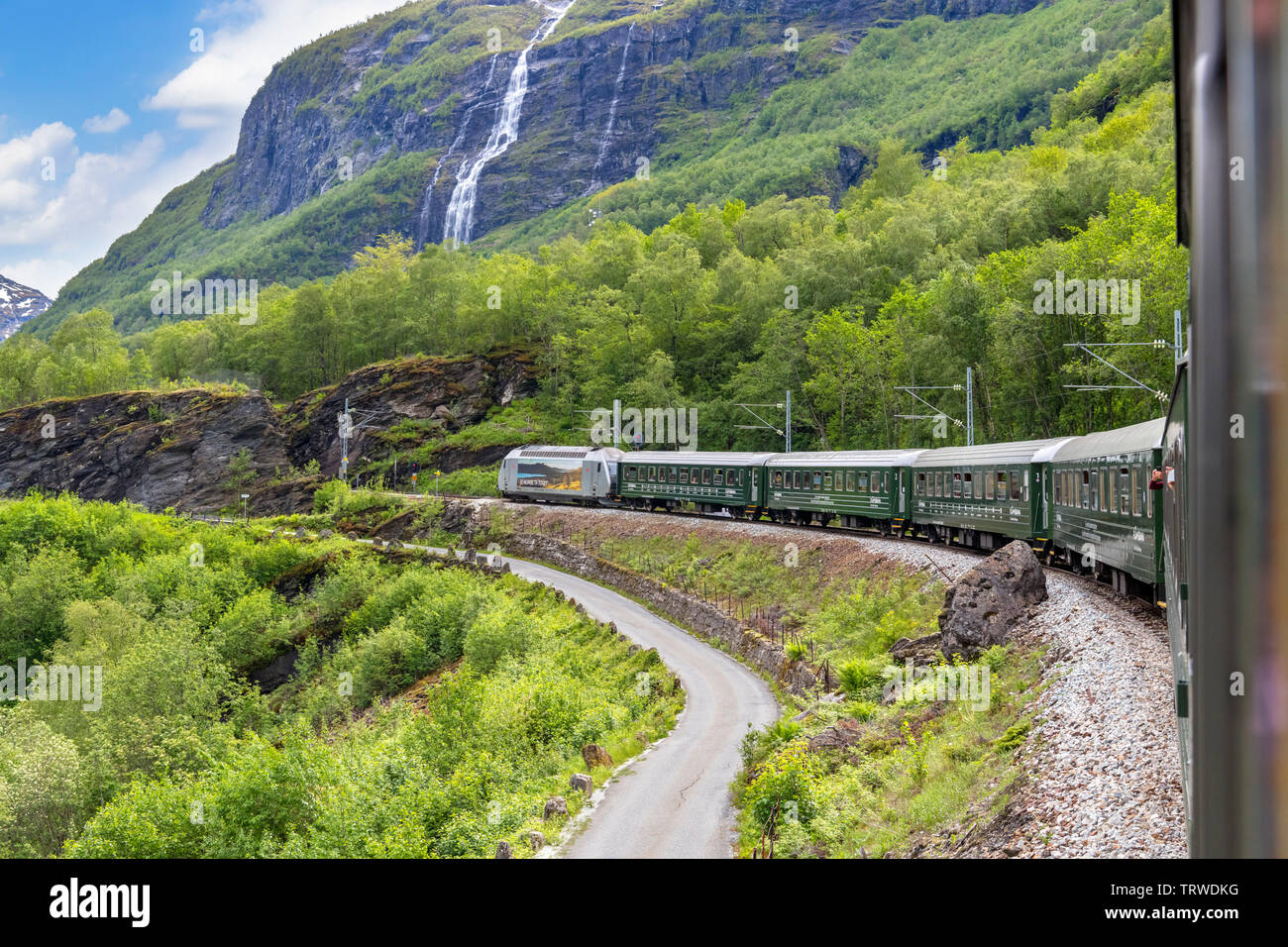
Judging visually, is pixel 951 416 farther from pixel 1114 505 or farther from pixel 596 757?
pixel 596 757

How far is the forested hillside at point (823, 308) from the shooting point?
162 ft

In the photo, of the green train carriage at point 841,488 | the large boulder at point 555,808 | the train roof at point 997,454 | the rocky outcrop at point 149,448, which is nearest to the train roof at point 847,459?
the green train carriage at point 841,488

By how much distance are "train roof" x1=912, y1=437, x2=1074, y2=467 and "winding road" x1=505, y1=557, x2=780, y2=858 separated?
9.67m

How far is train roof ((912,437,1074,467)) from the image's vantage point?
1085 inches

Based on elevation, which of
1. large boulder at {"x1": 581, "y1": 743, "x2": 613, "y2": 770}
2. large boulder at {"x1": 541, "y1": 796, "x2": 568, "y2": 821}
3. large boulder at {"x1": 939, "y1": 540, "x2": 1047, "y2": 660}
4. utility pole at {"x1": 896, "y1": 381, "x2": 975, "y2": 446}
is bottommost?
large boulder at {"x1": 581, "y1": 743, "x2": 613, "y2": 770}

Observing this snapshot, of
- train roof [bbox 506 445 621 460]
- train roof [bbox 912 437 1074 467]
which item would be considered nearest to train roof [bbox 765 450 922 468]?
train roof [bbox 912 437 1074 467]

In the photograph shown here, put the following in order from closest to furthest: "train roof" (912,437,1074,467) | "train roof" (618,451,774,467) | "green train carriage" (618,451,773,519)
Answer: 1. "train roof" (912,437,1074,467)
2. "green train carriage" (618,451,773,519)
3. "train roof" (618,451,774,467)

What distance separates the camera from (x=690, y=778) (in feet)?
65.0

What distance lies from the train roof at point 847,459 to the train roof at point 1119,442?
1282cm

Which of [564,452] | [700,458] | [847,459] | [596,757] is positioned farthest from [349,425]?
[596,757]

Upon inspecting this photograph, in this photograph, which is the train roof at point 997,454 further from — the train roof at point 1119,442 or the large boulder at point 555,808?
the large boulder at point 555,808

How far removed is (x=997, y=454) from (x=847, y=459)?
1223 cm

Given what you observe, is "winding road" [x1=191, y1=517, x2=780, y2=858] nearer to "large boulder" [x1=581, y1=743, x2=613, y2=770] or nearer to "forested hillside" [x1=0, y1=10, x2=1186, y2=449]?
"large boulder" [x1=581, y1=743, x2=613, y2=770]

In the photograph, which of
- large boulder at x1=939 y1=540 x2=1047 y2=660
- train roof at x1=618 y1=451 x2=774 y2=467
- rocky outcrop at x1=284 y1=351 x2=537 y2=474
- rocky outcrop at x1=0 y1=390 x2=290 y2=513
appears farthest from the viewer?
rocky outcrop at x1=0 y1=390 x2=290 y2=513
